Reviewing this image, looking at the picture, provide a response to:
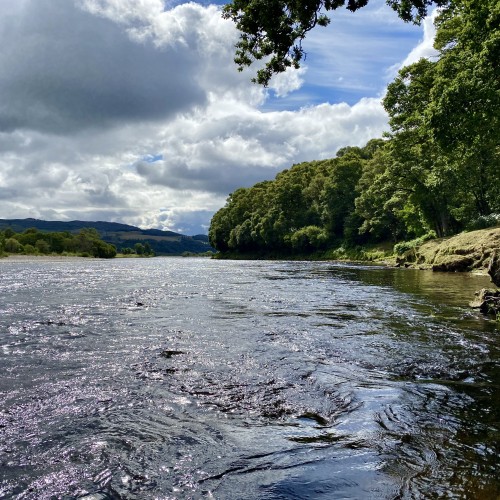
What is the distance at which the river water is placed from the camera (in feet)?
15.2

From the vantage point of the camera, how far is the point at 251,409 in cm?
689

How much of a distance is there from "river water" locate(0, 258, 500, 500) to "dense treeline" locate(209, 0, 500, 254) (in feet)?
43.3

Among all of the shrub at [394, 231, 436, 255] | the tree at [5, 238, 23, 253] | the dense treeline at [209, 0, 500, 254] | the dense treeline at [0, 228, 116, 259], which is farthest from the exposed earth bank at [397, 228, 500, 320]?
the dense treeline at [0, 228, 116, 259]

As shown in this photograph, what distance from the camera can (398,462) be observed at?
16.4ft

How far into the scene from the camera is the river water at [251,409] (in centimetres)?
464

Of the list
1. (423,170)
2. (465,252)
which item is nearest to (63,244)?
(423,170)

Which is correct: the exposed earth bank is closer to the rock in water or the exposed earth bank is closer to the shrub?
the rock in water

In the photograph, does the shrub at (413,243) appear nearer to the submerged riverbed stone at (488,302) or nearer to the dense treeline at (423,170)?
the dense treeline at (423,170)

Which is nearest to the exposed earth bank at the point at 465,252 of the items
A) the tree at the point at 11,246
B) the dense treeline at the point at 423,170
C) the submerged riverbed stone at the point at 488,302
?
the dense treeline at the point at 423,170

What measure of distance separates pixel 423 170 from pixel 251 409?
162ft

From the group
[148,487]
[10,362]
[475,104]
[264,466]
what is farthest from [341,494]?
[475,104]

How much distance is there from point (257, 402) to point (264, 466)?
2.21m

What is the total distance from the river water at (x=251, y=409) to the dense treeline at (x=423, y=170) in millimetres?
13184

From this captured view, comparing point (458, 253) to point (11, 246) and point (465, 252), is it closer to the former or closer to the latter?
point (465, 252)
